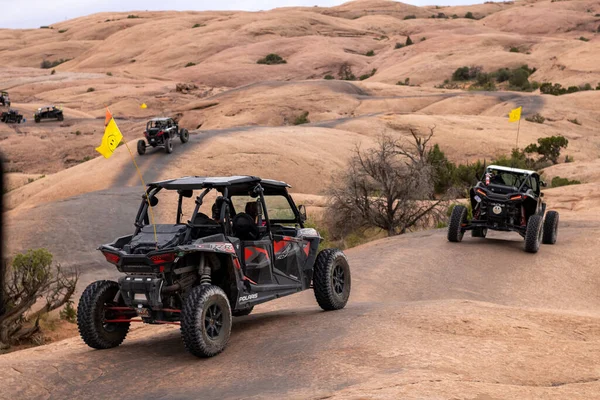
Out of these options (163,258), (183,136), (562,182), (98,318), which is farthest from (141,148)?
(163,258)

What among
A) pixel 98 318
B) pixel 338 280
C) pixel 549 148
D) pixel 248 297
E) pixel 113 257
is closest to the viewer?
pixel 113 257

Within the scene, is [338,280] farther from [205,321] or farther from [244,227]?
[205,321]

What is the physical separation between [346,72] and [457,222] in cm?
7877

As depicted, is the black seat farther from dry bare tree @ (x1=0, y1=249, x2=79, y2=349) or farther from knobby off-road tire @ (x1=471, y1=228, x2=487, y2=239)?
knobby off-road tire @ (x1=471, y1=228, x2=487, y2=239)

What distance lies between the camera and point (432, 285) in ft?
51.4

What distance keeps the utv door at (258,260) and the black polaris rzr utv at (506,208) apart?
32.3 ft

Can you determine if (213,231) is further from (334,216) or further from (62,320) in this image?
(334,216)

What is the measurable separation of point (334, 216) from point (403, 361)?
62.7 ft

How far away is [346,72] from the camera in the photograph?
95875 millimetres

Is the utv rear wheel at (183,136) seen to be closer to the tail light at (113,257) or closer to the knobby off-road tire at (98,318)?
the knobby off-road tire at (98,318)

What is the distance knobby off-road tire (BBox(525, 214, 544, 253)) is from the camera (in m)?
17.6

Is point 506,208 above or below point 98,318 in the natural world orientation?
above

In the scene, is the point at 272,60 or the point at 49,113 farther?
the point at 272,60

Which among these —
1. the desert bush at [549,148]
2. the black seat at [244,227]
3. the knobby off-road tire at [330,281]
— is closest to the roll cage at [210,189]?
the black seat at [244,227]
